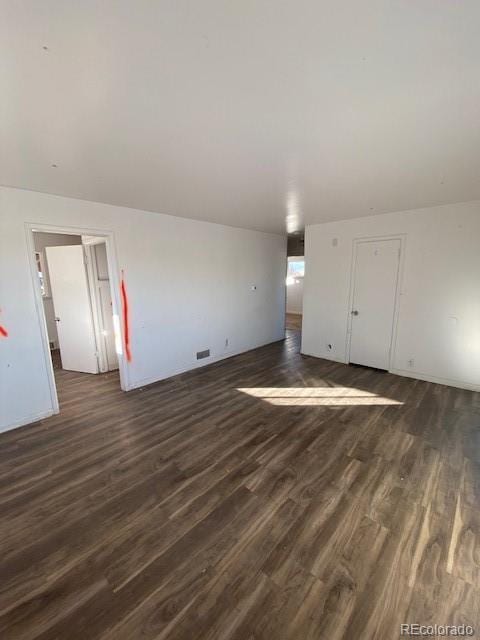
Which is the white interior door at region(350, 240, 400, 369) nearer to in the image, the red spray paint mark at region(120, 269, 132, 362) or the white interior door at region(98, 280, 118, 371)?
the red spray paint mark at region(120, 269, 132, 362)

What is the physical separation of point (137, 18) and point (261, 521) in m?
2.63

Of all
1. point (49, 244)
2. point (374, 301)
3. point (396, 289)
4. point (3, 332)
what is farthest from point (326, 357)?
point (49, 244)

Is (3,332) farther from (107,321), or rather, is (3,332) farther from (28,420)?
(107,321)

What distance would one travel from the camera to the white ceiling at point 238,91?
992 mm

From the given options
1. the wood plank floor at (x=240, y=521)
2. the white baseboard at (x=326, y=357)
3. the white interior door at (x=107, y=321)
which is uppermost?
the white interior door at (x=107, y=321)

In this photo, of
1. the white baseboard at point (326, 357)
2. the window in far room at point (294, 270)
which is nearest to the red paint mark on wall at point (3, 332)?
the white baseboard at point (326, 357)

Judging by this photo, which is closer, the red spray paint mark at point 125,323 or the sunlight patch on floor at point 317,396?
the sunlight patch on floor at point 317,396

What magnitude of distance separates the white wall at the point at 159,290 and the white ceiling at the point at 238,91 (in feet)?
2.10

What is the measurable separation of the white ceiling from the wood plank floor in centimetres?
253

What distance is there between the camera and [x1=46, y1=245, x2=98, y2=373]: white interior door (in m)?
4.25

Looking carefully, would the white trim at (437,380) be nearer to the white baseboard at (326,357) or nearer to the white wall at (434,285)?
the white wall at (434,285)

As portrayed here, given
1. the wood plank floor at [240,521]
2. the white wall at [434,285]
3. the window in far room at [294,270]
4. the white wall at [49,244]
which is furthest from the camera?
the window in far room at [294,270]

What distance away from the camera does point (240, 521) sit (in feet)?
5.83

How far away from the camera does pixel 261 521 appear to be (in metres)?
1.78
